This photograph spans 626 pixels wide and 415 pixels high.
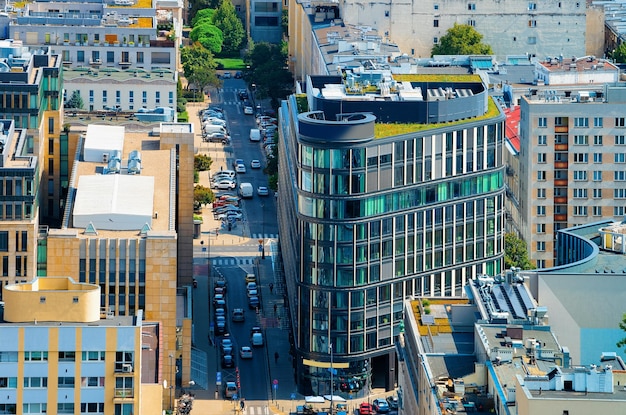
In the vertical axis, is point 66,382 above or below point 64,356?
below

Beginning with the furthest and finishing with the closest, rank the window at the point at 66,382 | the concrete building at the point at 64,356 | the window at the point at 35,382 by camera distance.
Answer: the window at the point at 66,382 < the window at the point at 35,382 < the concrete building at the point at 64,356

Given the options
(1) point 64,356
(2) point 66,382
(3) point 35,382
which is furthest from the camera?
(2) point 66,382

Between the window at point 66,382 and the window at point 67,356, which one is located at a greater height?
the window at point 67,356

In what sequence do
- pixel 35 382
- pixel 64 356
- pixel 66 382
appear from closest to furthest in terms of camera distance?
pixel 64 356 < pixel 35 382 < pixel 66 382

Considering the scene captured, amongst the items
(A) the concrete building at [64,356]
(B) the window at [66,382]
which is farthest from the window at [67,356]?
(B) the window at [66,382]

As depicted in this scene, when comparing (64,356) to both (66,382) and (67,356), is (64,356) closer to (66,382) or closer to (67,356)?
(67,356)

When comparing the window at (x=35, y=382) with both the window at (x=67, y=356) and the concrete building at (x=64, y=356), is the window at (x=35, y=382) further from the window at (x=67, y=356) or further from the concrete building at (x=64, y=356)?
the window at (x=67, y=356)

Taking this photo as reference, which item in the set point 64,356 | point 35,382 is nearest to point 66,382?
point 64,356

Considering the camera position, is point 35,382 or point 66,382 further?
point 66,382

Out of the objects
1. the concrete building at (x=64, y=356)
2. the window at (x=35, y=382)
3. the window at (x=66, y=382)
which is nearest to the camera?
the concrete building at (x=64, y=356)

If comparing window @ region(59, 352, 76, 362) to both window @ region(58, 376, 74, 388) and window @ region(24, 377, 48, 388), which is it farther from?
window @ region(24, 377, 48, 388)
